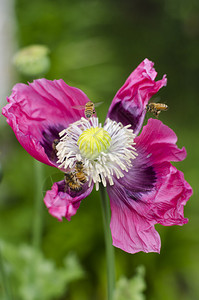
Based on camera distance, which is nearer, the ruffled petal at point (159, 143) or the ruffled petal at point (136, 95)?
the ruffled petal at point (159, 143)

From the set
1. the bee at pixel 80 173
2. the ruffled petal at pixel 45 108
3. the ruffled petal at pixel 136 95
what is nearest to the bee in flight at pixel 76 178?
the bee at pixel 80 173

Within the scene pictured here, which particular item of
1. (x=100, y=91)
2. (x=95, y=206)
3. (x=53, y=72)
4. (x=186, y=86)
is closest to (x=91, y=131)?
(x=95, y=206)

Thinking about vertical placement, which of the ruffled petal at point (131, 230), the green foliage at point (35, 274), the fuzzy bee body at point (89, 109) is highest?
the fuzzy bee body at point (89, 109)

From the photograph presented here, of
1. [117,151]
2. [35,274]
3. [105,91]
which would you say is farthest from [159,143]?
[105,91]

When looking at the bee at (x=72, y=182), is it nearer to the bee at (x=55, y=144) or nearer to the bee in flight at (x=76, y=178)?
the bee in flight at (x=76, y=178)

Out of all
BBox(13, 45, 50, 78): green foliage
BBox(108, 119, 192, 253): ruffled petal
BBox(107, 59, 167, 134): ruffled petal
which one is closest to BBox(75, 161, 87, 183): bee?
BBox(108, 119, 192, 253): ruffled petal

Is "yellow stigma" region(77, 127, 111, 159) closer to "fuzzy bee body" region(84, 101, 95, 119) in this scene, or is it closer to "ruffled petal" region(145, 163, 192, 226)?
"fuzzy bee body" region(84, 101, 95, 119)
